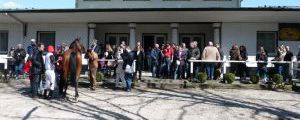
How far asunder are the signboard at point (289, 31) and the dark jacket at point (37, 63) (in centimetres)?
1185

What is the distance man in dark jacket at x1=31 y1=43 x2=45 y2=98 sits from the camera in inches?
587

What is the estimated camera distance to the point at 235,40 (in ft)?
72.8

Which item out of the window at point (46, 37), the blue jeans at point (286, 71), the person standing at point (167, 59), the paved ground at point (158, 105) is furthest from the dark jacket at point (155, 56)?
the window at point (46, 37)

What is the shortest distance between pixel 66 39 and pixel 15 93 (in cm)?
854

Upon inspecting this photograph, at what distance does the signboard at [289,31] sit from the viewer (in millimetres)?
21675

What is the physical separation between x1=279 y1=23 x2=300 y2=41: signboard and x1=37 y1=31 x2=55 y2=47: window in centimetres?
1155

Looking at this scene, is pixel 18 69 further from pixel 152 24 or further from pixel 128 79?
pixel 152 24

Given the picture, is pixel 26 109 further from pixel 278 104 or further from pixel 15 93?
pixel 278 104

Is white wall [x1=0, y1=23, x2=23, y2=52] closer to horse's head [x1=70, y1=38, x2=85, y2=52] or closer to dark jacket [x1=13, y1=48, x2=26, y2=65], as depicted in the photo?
dark jacket [x1=13, y1=48, x2=26, y2=65]

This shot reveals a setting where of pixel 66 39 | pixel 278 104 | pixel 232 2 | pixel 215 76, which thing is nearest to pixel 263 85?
pixel 215 76

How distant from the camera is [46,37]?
81.2ft

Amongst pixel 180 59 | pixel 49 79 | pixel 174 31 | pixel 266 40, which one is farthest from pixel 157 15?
pixel 49 79

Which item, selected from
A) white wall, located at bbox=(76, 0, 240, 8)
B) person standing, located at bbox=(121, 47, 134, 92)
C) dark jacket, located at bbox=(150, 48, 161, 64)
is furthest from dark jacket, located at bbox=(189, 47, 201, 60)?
white wall, located at bbox=(76, 0, 240, 8)

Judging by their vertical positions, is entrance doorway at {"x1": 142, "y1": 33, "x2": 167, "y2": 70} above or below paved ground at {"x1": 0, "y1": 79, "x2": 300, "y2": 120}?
above
